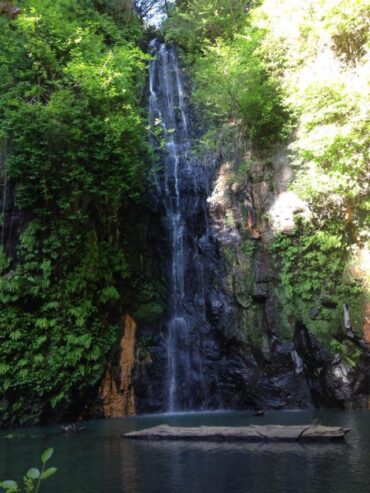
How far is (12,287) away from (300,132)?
8684 mm

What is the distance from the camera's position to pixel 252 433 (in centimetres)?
748

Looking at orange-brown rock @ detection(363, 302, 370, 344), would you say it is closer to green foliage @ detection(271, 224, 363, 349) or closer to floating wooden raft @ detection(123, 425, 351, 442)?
green foliage @ detection(271, 224, 363, 349)

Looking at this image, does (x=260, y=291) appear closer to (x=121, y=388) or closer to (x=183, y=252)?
(x=183, y=252)

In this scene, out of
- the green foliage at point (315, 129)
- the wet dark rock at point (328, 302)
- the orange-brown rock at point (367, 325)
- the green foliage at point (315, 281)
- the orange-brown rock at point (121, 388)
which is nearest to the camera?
the orange-brown rock at point (367, 325)

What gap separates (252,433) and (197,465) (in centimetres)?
169

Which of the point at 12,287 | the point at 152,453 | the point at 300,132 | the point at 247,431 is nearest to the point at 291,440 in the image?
the point at 247,431

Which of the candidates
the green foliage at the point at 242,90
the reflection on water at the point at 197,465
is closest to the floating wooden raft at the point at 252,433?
the reflection on water at the point at 197,465

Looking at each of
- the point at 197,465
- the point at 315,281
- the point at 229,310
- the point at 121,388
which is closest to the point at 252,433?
the point at 197,465

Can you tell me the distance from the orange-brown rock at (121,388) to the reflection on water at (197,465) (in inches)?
146

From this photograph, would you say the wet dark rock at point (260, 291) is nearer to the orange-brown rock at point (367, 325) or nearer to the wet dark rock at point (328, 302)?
the wet dark rock at point (328, 302)

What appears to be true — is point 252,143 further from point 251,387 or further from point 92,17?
point 92,17

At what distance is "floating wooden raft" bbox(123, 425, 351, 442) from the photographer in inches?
278

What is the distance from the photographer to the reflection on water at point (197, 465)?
16.8ft

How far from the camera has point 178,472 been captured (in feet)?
19.0
